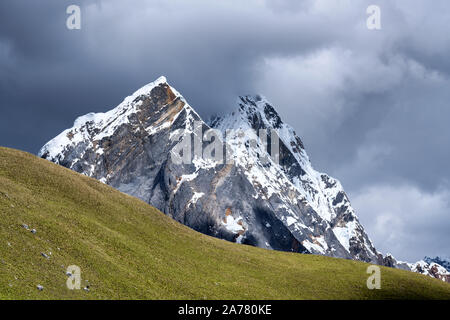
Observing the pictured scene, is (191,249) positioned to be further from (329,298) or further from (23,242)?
(23,242)

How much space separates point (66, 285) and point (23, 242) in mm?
7813

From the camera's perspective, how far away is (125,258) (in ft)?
208

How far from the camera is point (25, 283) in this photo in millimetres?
46906

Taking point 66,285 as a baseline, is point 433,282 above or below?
above

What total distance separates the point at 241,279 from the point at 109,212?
72.8 feet

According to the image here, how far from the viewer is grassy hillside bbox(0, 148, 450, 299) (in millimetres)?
52438

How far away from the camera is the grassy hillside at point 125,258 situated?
172 feet
